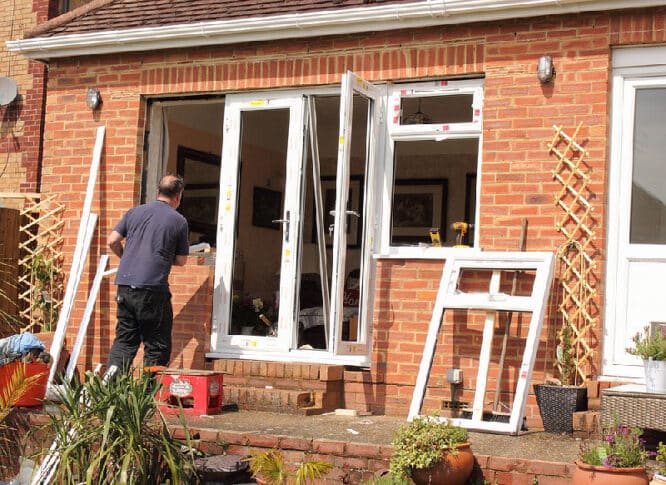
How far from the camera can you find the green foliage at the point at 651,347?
666 cm

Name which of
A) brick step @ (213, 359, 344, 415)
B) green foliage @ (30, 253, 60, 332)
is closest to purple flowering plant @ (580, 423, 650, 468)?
brick step @ (213, 359, 344, 415)

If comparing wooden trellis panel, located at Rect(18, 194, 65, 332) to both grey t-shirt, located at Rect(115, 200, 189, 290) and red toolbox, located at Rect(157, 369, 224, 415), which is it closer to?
grey t-shirt, located at Rect(115, 200, 189, 290)

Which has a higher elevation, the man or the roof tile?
the roof tile

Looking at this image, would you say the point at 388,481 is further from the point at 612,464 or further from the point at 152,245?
the point at 152,245

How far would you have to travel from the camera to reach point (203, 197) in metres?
11.8

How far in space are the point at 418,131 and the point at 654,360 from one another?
287cm

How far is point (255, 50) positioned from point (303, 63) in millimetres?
532

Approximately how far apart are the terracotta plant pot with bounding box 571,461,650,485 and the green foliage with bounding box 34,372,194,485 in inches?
93.5

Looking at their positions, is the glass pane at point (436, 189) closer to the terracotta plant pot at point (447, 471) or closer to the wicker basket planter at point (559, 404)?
the wicker basket planter at point (559, 404)

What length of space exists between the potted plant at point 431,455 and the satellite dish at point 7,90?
926 centimetres

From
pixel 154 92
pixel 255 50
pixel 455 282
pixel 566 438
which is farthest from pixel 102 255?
pixel 566 438

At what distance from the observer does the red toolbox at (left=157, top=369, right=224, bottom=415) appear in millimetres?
7738

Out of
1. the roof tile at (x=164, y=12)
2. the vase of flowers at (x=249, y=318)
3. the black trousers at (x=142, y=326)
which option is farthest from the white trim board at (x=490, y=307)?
the roof tile at (x=164, y=12)

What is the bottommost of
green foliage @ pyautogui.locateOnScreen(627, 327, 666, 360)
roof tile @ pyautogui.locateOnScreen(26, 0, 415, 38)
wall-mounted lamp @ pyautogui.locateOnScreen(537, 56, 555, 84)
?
green foliage @ pyautogui.locateOnScreen(627, 327, 666, 360)
